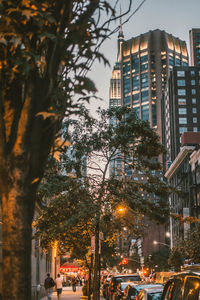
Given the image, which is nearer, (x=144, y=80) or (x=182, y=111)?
(x=182, y=111)

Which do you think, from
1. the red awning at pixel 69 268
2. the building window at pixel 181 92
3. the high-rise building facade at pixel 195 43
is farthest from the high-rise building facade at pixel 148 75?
the red awning at pixel 69 268

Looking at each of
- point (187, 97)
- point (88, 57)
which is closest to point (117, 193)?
point (88, 57)

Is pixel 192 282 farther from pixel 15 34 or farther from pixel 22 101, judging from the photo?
pixel 15 34

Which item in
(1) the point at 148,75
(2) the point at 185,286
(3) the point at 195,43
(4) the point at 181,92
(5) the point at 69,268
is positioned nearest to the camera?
(2) the point at 185,286

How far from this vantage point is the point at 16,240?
14.5ft

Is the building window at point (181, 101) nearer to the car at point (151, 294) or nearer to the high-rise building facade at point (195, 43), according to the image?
the high-rise building facade at point (195, 43)

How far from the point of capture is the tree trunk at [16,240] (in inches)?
169

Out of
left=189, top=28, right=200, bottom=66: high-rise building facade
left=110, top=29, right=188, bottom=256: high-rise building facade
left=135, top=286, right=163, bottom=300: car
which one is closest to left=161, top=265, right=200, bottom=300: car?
left=135, top=286, right=163, bottom=300: car

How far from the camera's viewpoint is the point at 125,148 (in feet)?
67.6

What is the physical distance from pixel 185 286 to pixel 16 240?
12.7 feet

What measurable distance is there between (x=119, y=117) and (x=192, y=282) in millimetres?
14425

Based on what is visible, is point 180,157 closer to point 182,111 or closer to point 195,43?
point 182,111

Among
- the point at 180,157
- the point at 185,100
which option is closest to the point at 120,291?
the point at 180,157

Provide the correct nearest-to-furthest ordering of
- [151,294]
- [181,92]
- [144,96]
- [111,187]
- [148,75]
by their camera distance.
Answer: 1. [151,294]
2. [111,187]
3. [181,92]
4. [148,75]
5. [144,96]
